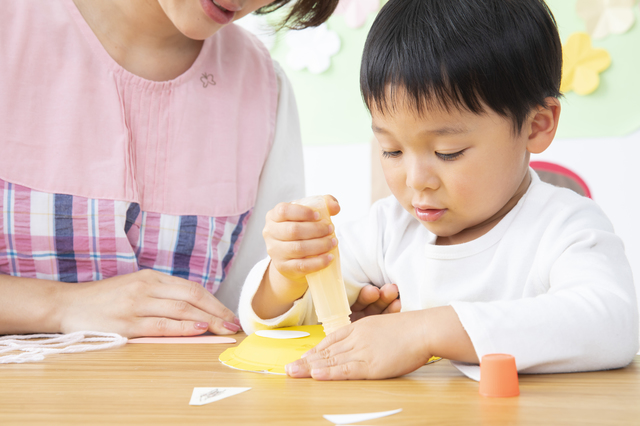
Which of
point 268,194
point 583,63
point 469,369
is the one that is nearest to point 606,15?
point 583,63

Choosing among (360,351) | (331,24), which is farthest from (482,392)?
(331,24)

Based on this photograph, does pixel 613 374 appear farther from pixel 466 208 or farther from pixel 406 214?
pixel 406 214

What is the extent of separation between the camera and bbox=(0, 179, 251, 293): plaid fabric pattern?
3.26 feet

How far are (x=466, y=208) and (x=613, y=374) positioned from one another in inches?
10.9

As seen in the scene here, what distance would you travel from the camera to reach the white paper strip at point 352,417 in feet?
1.47

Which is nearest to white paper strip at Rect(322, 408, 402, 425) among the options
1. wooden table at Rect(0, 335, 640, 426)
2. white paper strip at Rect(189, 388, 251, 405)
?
wooden table at Rect(0, 335, 640, 426)

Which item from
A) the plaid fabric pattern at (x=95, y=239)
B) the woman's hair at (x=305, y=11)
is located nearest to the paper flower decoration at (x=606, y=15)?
the woman's hair at (x=305, y=11)

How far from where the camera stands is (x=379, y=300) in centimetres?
96

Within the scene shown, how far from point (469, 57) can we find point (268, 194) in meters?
0.62

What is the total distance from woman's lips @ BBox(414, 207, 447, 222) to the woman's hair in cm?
63

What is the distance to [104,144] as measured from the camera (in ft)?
3.51

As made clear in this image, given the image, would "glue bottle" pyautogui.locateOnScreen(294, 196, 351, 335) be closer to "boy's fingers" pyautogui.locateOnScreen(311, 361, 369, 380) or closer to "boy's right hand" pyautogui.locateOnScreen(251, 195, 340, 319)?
"boy's right hand" pyautogui.locateOnScreen(251, 195, 340, 319)

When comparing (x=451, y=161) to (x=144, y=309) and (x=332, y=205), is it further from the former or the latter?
(x=144, y=309)

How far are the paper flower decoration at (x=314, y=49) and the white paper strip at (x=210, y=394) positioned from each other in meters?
2.58
